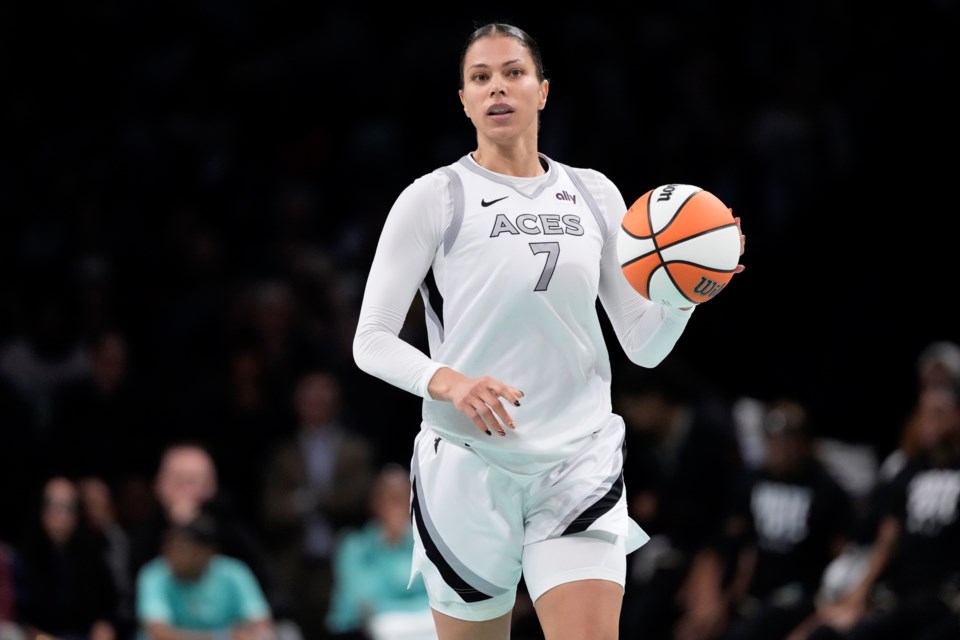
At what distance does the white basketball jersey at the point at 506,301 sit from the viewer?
16.4ft

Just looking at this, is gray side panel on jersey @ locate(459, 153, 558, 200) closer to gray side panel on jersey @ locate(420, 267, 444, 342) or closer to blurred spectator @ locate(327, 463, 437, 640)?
gray side panel on jersey @ locate(420, 267, 444, 342)

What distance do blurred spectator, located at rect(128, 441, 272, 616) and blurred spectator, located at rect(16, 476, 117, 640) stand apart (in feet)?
0.88

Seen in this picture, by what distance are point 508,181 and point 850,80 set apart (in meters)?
8.94

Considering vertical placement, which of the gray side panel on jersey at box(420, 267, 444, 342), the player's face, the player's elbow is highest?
the player's face

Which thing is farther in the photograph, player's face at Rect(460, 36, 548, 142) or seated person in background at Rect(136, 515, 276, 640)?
seated person in background at Rect(136, 515, 276, 640)

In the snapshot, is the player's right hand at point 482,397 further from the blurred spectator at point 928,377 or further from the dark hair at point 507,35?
the blurred spectator at point 928,377

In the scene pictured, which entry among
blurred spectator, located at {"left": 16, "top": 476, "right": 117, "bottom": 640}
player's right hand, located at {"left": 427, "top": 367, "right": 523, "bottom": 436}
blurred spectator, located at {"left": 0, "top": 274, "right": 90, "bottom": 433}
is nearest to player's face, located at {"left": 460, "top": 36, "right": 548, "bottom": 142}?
player's right hand, located at {"left": 427, "top": 367, "right": 523, "bottom": 436}

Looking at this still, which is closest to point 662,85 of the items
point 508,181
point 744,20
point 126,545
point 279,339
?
point 744,20

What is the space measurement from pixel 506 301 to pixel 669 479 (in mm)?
5834

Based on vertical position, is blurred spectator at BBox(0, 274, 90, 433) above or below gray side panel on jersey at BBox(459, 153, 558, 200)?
below

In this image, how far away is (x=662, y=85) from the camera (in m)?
13.9

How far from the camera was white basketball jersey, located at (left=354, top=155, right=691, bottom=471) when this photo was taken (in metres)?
5.00

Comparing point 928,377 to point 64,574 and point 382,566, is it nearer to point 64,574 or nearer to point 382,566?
point 382,566

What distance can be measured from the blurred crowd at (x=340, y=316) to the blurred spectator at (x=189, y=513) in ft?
0.08
